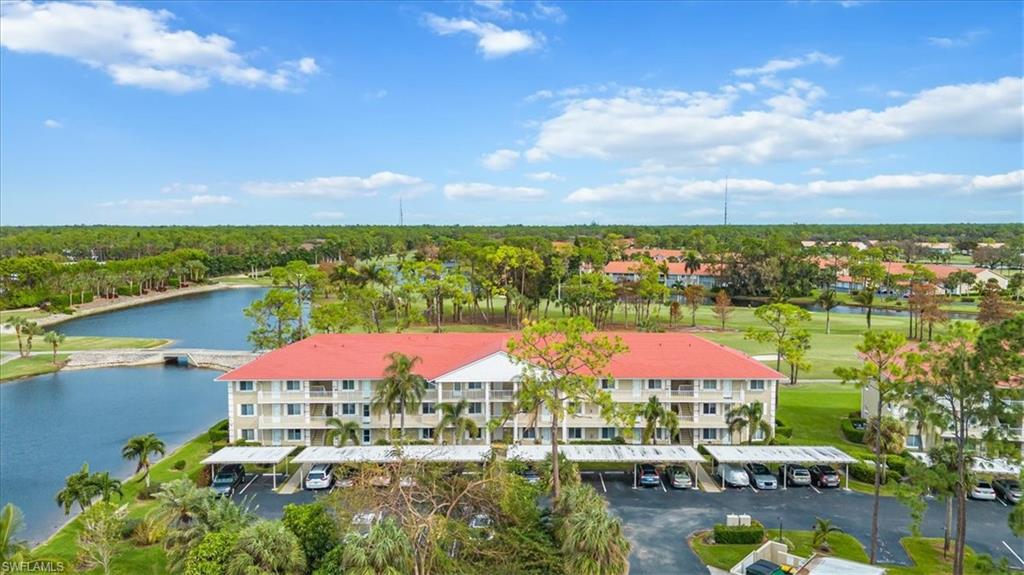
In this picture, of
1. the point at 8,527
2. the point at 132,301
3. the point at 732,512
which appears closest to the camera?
the point at 8,527

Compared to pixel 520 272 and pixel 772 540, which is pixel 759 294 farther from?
pixel 772 540

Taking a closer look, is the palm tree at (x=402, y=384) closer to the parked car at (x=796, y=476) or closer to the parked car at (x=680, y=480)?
the parked car at (x=680, y=480)

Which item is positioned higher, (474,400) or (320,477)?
(474,400)

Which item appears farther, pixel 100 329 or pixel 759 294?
pixel 759 294

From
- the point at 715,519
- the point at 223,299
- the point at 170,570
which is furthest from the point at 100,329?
the point at 715,519

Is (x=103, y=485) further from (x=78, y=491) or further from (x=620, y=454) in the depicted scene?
(x=620, y=454)

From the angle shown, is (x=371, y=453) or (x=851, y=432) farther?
(x=851, y=432)

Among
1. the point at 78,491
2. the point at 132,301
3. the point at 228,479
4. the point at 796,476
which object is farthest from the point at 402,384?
the point at 132,301
